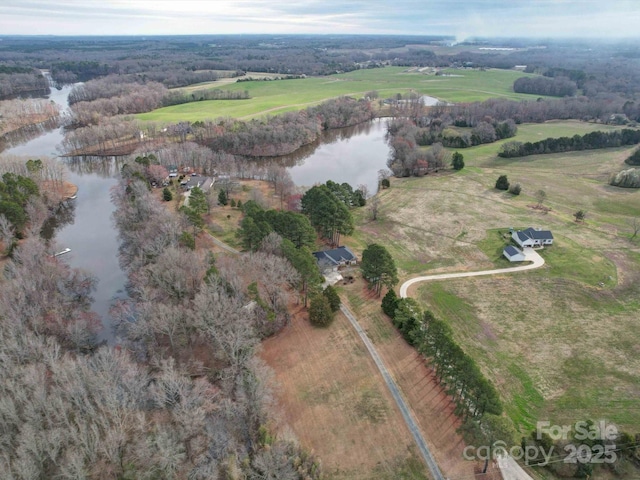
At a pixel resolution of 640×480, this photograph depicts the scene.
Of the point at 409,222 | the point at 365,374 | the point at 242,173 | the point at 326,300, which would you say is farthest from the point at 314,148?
the point at 365,374

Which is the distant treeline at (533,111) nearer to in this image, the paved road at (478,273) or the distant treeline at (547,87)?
the distant treeline at (547,87)

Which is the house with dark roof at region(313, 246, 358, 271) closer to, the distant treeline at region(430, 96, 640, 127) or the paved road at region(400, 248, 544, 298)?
the paved road at region(400, 248, 544, 298)

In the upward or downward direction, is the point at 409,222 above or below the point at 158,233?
below

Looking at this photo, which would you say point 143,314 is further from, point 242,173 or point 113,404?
point 242,173

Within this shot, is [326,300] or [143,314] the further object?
[326,300]

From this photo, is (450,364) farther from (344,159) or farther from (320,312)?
(344,159)

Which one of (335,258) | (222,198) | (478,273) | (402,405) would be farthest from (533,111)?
(402,405)

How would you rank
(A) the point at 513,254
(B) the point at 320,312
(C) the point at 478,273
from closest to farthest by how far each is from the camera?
(B) the point at 320,312 → (C) the point at 478,273 → (A) the point at 513,254
